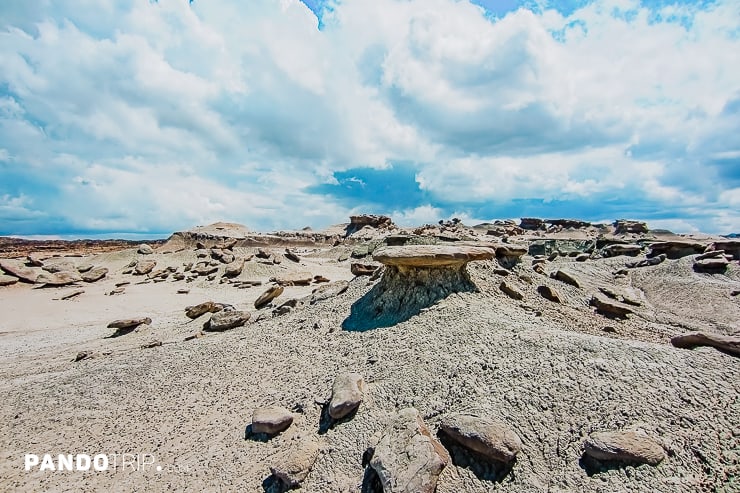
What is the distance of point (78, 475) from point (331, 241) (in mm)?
33541

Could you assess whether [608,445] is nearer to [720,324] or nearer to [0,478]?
[0,478]

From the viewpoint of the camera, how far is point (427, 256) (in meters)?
6.06

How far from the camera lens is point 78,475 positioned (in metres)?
3.94

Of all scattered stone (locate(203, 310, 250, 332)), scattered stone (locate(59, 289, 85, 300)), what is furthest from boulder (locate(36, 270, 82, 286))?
scattered stone (locate(203, 310, 250, 332))

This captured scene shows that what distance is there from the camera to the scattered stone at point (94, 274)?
744 inches

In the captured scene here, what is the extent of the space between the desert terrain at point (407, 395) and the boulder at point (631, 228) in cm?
2715

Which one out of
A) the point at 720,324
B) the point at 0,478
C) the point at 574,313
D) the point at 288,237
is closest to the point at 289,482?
the point at 0,478

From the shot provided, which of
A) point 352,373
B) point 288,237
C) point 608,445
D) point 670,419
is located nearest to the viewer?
point 608,445

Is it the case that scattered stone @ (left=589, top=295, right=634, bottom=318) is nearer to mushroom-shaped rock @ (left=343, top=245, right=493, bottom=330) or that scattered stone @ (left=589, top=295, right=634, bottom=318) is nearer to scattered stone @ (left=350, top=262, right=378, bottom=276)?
mushroom-shaped rock @ (left=343, top=245, right=493, bottom=330)

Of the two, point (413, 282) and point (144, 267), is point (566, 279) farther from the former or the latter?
point (144, 267)

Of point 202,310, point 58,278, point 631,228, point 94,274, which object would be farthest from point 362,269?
point 631,228

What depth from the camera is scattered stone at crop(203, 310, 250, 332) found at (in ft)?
27.1

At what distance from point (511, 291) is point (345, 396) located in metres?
4.09

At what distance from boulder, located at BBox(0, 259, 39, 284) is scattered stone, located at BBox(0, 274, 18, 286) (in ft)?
0.65
